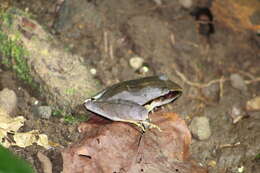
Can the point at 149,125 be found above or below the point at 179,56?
above

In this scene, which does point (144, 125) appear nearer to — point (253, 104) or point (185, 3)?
point (253, 104)

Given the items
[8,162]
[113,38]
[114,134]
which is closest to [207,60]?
[113,38]

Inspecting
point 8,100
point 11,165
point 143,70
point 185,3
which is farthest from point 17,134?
point 185,3

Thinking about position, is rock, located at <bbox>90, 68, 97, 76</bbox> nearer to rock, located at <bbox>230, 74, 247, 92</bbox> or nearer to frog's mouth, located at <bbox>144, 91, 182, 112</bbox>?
frog's mouth, located at <bbox>144, 91, 182, 112</bbox>

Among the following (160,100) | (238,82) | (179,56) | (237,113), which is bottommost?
(237,113)

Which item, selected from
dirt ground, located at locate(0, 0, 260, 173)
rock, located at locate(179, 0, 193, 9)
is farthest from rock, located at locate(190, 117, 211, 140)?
rock, located at locate(179, 0, 193, 9)

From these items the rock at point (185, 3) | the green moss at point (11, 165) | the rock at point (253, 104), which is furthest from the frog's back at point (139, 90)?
the rock at point (185, 3)

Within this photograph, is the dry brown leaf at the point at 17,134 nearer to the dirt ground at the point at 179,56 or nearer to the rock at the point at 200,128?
the dirt ground at the point at 179,56
